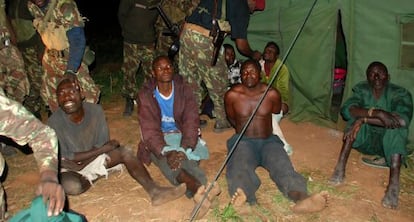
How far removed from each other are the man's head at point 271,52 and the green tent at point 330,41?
0.54 ft

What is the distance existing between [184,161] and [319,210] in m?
1.26

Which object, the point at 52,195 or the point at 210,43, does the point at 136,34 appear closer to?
the point at 210,43

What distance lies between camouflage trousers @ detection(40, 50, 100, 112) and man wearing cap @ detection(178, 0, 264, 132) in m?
1.19

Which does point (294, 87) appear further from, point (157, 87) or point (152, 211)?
point (152, 211)

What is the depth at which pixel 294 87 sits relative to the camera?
5.89m

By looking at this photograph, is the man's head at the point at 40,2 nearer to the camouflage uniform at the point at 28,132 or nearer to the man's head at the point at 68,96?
the man's head at the point at 68,96

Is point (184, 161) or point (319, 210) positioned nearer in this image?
point (319, 210)

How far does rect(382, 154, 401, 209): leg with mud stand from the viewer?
145 inches

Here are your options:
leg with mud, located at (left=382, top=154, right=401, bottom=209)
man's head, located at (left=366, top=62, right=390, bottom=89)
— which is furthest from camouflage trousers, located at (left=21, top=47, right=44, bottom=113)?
leg with mud, located at (left=382, top=154, right=401, bottom=209)

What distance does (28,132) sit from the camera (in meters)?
2.16

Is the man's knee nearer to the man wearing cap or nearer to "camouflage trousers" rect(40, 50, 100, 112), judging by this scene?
"camouflage trousers" rect(40, 50, 100, 112)

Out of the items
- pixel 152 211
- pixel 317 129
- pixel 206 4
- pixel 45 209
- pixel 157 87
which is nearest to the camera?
pixel 45 209

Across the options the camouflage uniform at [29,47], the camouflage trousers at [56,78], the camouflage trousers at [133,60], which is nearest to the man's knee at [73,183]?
the camouflage trousers at [56,78]

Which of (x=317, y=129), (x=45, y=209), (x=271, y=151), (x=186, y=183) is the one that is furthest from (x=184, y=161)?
(x=317, y=129)
